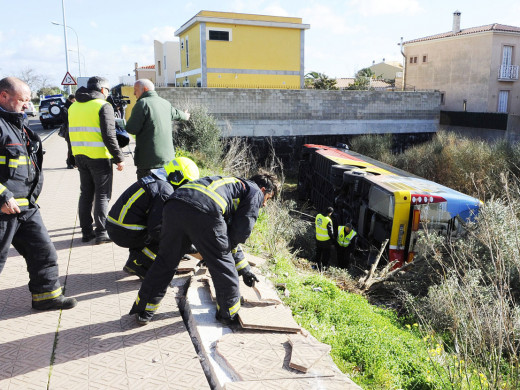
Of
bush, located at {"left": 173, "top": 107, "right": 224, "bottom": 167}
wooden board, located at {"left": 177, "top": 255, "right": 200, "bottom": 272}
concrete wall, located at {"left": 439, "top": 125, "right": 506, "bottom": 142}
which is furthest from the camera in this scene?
concrete wall, located at {"left": 439, "top": 125, "right": 506, "bottom": 142}

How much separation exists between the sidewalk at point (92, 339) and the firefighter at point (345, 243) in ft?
17.0

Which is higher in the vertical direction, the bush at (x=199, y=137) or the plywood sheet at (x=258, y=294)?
the bush at (x=199, y=137)

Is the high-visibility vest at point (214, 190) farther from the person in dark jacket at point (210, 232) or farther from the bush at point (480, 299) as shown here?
the bush at point (480, 299)

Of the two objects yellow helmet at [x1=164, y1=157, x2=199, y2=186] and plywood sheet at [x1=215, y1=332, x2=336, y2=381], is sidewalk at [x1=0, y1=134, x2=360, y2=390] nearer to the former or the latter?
plywood sheet at [x1=215, y1=332, x2=336, y2=381]

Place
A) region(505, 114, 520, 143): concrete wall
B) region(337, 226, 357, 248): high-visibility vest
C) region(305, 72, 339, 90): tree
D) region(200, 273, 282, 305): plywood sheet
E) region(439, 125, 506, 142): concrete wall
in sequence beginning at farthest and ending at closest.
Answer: region(305, 72, 339, 90): tree, region(439, 125, 506, 142): concrete wall, region(505, 114, 520, 143): concrete wall, region(337, 226, 357, 248): high-visibility vest, region(200, 273, 282, 305): plywood sheet

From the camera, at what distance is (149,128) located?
17.7 feet

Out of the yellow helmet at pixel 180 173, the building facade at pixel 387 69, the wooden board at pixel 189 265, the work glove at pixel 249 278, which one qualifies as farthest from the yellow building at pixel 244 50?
the building facade at pixel 387 69

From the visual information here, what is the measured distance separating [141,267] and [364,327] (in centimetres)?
219

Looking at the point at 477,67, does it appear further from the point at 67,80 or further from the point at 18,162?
the point at 18,162

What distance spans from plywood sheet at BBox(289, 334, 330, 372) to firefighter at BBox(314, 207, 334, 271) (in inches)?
219

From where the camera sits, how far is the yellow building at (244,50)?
26875 millimetres

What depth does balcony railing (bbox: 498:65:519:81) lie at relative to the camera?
1099 inches

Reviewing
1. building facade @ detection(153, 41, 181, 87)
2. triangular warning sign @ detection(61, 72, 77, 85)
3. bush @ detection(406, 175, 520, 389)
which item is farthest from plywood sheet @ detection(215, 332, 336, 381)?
building facade @ detection(153, 41, 181, 87)

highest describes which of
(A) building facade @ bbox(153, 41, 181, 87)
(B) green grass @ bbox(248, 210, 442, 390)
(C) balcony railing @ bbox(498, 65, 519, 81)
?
(A) building facade @ bbox(153, 41, 181, 87)
